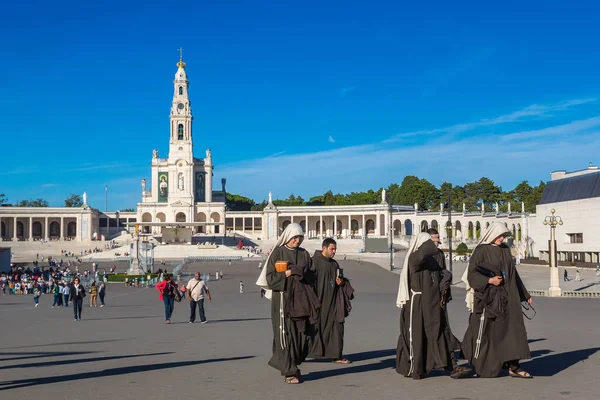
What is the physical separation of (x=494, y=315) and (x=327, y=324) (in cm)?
236

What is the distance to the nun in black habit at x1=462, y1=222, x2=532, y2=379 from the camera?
897cm

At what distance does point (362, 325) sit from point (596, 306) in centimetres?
1138

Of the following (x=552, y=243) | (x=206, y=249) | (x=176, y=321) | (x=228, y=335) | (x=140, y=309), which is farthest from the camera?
(x=206, y=249)

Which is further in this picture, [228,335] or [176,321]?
[176,321]

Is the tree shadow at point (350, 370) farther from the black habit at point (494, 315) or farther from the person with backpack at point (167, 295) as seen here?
the person with backpack at point (167, 295)

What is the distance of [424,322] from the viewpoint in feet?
30.1

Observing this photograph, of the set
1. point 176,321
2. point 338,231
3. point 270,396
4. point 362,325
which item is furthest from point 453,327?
point 338,231

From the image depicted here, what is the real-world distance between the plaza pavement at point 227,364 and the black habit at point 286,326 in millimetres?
261

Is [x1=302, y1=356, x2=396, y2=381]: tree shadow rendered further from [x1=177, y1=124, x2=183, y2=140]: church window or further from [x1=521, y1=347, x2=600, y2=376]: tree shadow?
[x1=177, y1=124, x2=183, y2=140]: church window

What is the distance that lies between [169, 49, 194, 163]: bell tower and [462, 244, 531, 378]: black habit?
111m

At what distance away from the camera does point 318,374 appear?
375 inches

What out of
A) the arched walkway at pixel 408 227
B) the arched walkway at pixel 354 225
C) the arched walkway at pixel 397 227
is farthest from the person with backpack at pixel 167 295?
the arched walkway at pixel 354 225

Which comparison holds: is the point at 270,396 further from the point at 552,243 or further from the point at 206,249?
the point at 206,249

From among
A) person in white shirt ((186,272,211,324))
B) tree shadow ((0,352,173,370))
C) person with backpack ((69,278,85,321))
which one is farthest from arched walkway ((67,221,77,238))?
tree shadow ((0,352,173,370))
